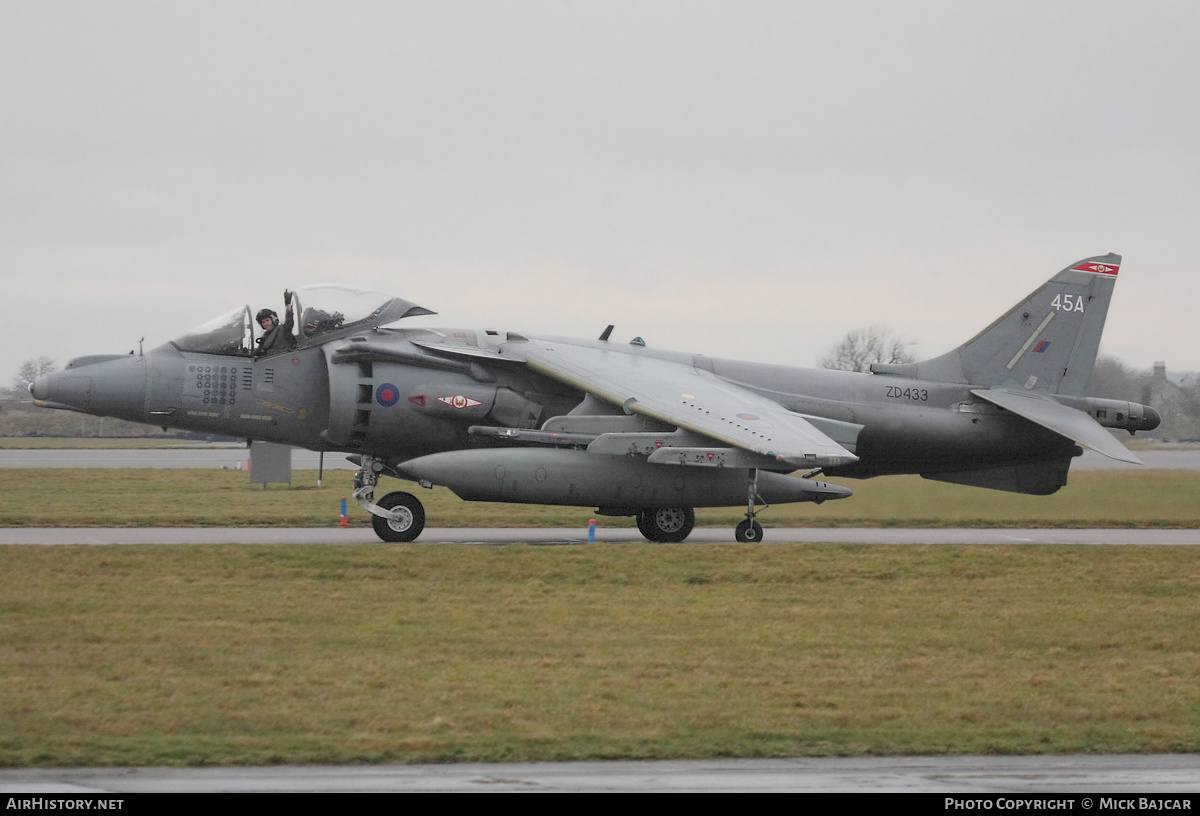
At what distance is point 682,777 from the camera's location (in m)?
6.32

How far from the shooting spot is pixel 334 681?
825 cm

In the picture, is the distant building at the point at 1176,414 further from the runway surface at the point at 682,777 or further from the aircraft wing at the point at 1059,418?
the runway surface at the point at 682,777

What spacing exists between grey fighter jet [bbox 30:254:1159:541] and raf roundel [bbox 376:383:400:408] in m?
0.03

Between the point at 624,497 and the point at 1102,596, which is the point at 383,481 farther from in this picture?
the point at 1102,596

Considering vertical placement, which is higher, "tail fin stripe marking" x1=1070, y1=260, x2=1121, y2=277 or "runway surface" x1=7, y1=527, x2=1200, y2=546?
"tail fin stripe marking" x1=1070, y1=260, x2=1121, y2=277

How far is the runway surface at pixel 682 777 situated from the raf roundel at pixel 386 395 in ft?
35.1

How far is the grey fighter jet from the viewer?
1605 centimetres

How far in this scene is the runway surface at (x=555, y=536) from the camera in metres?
16.7

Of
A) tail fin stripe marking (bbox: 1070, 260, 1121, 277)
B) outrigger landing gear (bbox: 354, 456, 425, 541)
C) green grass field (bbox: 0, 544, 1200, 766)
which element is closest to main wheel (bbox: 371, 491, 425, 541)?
outrigger landing gear (bbox: 354, 456, 425, 541)

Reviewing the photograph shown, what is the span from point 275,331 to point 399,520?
3.19 metres

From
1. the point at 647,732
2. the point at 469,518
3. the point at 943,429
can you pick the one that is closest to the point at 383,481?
the point at 469,518

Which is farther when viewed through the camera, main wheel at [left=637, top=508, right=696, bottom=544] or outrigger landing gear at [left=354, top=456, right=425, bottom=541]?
main wheel at [left=637, top=508, right=696, bottom=544]

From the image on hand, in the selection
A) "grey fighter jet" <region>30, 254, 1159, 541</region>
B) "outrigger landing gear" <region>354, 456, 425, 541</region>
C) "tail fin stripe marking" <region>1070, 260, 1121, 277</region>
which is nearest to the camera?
"grey fighter jet" <region>30, 254, 1159, 541</region>

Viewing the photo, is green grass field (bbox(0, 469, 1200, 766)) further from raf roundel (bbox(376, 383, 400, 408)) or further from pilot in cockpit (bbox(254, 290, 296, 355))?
pilot in cockpit (bbox(254, 290, 296, 355))
